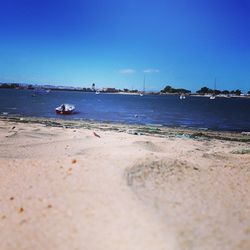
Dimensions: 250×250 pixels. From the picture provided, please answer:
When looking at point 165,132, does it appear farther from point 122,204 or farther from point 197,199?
point 122,204

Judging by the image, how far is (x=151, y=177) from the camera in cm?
869

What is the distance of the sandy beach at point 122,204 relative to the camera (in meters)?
5.96

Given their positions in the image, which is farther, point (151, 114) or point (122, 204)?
point (151, 114)

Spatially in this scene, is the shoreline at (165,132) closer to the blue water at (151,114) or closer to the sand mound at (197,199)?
the blue water at (151,114)

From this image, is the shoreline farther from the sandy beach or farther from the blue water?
the sandy beach

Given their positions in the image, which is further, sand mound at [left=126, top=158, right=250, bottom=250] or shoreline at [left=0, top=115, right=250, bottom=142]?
shoreline at [left=0, top=115, right=250, bottom=142]

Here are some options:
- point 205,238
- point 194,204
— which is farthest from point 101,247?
point 194,204

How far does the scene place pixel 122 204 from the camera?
698 centimetres

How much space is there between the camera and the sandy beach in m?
5.96

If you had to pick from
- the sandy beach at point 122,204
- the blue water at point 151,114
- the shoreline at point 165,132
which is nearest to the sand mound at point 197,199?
the sandy beach at point 122,204

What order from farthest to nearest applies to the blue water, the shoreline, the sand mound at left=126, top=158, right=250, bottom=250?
the blue water
the shoreline
the sand mound at left=126, top=158, right=250, bottom=250

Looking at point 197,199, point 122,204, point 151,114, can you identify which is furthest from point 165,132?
point 151,114

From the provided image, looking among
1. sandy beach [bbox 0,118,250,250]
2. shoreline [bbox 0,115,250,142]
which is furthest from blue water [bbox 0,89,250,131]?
sandy beach [bbox 0,118,250,250]

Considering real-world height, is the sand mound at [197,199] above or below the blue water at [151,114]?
above
